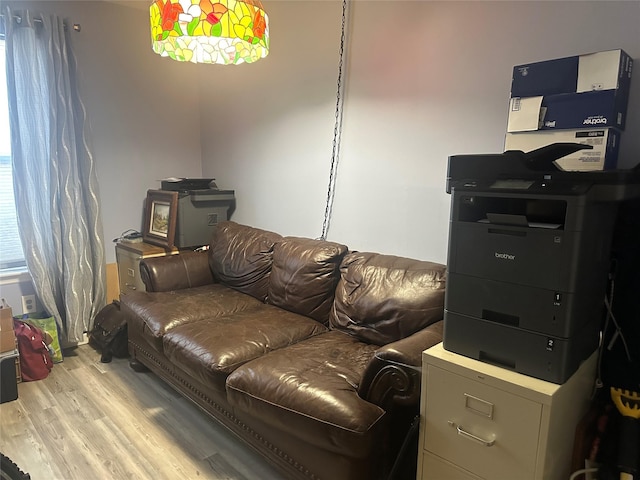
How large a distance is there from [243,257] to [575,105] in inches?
84.2

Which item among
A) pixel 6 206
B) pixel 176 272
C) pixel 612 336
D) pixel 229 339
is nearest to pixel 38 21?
pixel 6 206

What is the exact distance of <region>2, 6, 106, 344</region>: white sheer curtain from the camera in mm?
2822

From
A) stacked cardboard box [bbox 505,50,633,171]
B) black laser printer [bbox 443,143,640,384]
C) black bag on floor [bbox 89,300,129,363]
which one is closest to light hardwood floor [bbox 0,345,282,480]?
black bag on floor [bbox 89,300,129,363]

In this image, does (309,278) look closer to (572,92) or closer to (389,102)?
(389,102)

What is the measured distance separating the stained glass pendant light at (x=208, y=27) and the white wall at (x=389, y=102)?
767 millimetres

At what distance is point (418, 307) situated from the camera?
78.0 inches

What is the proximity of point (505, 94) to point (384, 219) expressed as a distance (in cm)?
90

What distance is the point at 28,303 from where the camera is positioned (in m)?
3.07

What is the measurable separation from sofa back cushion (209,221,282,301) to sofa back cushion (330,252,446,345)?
665 millimetres

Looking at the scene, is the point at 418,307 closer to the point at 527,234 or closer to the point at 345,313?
the point at 345,313

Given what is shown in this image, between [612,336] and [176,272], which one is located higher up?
[612,336]

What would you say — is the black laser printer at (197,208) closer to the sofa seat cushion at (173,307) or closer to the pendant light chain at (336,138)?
the sofa seat cushion at (173,307)

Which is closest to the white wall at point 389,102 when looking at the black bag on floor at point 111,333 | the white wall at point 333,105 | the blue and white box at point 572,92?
the white wall at point 333,105

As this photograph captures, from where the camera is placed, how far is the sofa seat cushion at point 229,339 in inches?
78.7
